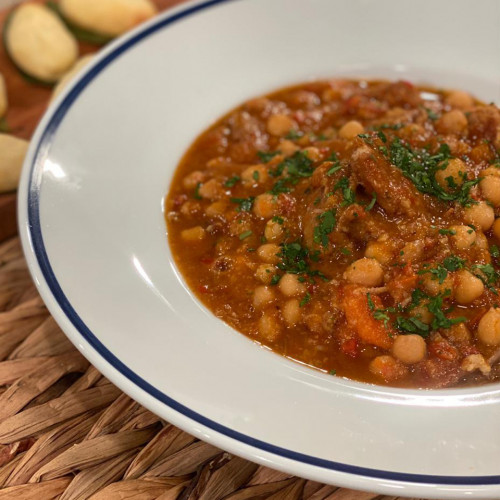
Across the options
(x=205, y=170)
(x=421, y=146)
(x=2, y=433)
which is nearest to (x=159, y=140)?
(x=205, y=170)

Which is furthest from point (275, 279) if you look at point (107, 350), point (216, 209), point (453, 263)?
point (107, 350)

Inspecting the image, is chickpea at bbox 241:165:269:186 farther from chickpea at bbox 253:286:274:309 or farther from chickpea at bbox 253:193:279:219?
chickpea at bbox 253:286:274:309

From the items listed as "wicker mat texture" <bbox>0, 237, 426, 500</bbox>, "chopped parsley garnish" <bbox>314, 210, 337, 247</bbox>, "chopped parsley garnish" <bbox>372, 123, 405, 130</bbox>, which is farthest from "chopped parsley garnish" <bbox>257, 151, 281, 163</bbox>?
"wicker mat texture" <bbox>0, 237, 426, 500</bbox>

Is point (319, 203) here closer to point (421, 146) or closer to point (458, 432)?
point (421, 146)

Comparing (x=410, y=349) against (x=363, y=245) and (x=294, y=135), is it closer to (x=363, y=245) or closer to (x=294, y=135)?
(x=363, y=245)

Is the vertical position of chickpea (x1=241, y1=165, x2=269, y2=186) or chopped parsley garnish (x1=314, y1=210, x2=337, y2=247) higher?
chickpea (x1=241, y1=165, x2=269, y2=186)

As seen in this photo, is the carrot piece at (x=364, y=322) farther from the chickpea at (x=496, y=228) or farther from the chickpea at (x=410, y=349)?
the chickpea at (x=496, y=228)

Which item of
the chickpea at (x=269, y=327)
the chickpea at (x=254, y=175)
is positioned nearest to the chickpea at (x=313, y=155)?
the chickpea at (x=254, y=175)
